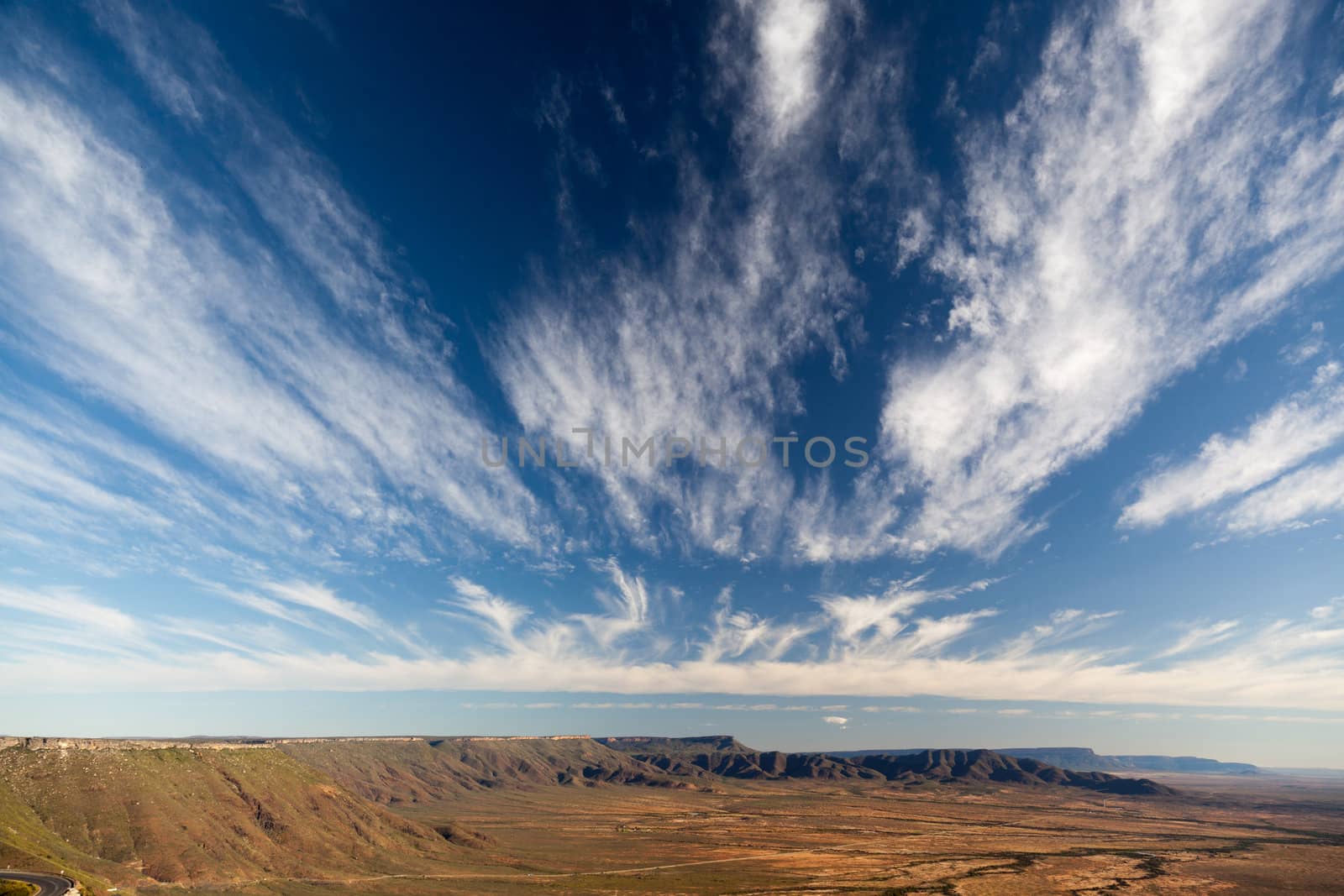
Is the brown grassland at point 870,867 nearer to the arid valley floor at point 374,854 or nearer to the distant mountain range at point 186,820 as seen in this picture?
the arid valley floor at point 374,854

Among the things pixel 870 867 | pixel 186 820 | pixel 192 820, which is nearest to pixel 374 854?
pixel 192 820

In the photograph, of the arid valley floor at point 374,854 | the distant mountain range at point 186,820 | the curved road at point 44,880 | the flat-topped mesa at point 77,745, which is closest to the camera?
the curved road at point 44,880

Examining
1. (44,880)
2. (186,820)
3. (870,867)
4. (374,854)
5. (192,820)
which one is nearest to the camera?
(44,880)

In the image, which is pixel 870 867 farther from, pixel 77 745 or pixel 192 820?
pixel 77 745

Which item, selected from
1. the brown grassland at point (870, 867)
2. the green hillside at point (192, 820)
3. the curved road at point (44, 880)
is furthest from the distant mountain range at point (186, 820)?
the brown grassland at point (870, 867)

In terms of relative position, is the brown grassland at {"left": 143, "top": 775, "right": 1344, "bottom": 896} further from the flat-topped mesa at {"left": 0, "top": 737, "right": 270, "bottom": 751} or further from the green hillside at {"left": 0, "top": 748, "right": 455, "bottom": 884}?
the flat-topped mesa at {"left": 0, "top": 737, "right": 270, "bottom": 751}

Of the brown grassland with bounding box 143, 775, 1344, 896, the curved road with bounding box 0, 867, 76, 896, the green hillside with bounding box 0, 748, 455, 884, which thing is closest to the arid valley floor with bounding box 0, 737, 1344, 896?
the green hillside with bounding box 0, 748, 455, 884

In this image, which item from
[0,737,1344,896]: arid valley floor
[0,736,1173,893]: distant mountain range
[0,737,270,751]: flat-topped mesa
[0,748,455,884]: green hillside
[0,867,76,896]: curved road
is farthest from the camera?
[0,737,270,751]: flat-topped mesa

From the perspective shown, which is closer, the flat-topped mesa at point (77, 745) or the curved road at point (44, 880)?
the curved road at point (44, 880)
